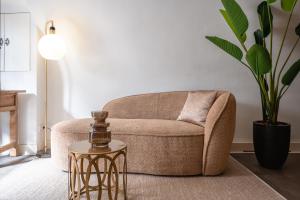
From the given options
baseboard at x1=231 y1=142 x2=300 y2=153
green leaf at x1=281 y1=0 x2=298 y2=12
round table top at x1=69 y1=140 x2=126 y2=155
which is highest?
green leaf at x1=281 y1=0 x2=298 y2=12

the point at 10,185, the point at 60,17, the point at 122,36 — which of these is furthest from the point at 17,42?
the point at 10,185

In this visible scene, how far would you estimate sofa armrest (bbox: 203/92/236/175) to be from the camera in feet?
7.38

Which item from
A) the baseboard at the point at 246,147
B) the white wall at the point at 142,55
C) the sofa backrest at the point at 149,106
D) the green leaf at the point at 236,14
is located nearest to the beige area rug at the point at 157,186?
the baseboard at the point at 246,147

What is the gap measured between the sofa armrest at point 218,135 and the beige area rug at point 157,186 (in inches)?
5.0

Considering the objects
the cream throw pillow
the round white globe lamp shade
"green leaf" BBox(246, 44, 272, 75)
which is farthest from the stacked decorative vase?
"green leaf" BBox(246, 44, 272, 75)

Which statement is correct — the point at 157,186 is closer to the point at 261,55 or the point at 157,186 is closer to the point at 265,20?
the point at 261,55

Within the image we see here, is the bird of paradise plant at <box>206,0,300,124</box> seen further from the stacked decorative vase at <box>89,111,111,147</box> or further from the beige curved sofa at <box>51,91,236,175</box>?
the stacked decorative vase at <box>89,111,111,147</box>

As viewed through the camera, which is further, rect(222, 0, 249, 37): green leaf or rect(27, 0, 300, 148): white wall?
rect(27, 0, 300, 148): white wall

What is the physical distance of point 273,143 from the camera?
252cm

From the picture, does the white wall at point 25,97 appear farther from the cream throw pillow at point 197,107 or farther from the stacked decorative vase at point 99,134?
the cream throw pillow at point 197,107

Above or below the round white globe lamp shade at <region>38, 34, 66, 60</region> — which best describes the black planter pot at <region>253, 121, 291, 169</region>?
below

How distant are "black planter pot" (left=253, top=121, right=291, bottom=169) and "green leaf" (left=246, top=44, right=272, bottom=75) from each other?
1.92 feet

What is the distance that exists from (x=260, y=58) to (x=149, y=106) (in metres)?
1.33

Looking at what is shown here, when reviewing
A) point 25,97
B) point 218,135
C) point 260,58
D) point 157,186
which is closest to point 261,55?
point 260,58
